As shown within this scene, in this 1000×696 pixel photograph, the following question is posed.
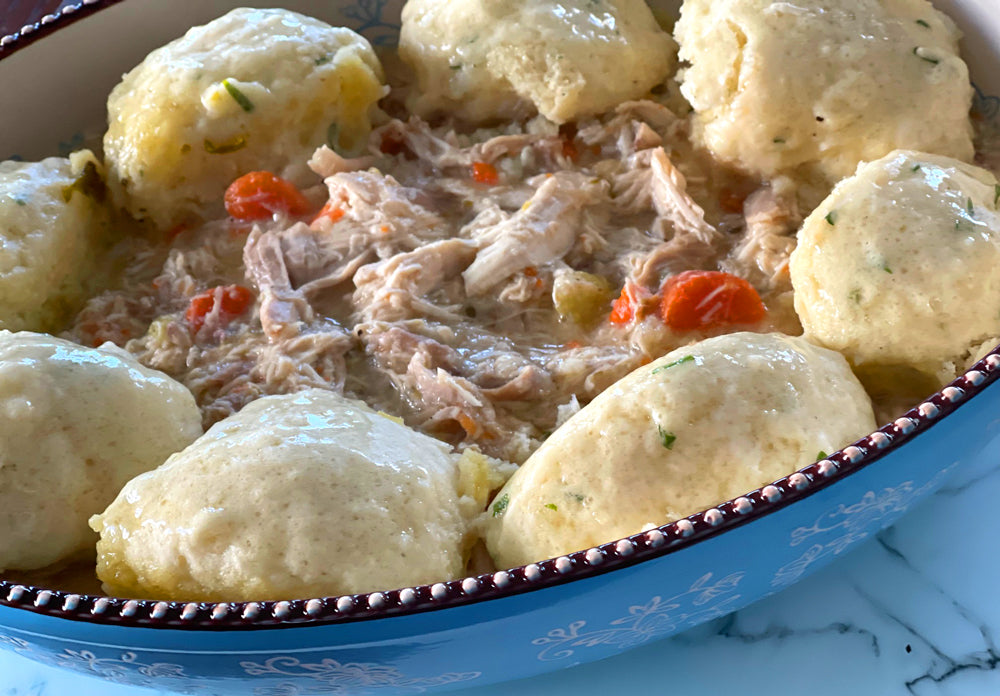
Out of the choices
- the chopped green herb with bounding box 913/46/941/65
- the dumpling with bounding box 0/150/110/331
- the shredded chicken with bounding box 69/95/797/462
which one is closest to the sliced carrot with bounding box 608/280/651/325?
the shredded chicken with bounding box 69/95/797/462

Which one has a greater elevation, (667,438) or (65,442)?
(65,442)

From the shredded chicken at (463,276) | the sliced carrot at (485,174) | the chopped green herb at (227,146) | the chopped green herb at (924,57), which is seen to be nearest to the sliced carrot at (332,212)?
the shredded chicken at (463,276)

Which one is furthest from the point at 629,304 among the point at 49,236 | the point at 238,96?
the point at 49,236

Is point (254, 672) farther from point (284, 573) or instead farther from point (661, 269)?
point (661, 269)

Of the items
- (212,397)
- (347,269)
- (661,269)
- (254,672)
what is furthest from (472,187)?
(254,672)

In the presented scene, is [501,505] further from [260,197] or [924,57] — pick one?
[924,57]

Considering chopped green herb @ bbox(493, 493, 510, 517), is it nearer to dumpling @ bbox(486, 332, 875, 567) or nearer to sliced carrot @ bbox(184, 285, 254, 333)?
dumpling @ bbox(486, 332, 875, 567)
